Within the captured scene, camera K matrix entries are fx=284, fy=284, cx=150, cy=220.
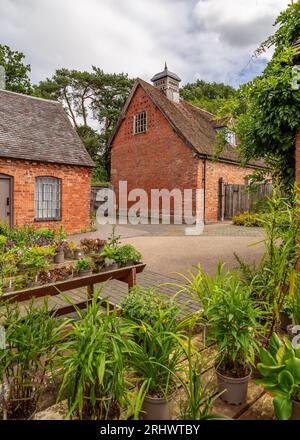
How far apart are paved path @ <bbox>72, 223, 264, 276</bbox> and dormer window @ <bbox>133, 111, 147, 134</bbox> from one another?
881 centimetres

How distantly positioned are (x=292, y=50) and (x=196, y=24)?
205 cm

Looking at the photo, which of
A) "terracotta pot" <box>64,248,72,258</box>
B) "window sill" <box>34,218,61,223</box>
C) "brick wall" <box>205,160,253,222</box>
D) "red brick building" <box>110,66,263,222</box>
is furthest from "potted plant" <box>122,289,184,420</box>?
"brick wall" <box>205,160,253,222</box>

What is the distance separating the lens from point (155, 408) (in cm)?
187

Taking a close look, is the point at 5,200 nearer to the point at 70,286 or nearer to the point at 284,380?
the point at 70,286

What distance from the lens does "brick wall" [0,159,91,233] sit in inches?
419

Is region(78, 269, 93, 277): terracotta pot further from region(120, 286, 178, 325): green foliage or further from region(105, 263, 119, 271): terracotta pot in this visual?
region(120, 286, 178, 325): green foliage

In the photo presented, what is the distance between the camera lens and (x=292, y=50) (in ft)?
14.0

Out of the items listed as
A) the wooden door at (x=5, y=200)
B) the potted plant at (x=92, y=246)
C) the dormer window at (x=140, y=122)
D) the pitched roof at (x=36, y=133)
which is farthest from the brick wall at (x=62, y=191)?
the dormer window at (x=140, y=122)

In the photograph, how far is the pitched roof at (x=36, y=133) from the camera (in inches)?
431

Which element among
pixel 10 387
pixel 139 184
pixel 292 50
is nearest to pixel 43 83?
pixel 139 184

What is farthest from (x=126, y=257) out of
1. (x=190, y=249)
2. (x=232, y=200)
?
(x=232, y=200)

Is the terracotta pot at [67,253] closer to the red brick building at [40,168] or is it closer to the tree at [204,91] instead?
the red brick building at [40,168]

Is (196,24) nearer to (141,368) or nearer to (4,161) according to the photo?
(141,368)

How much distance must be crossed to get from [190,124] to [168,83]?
145 inches
